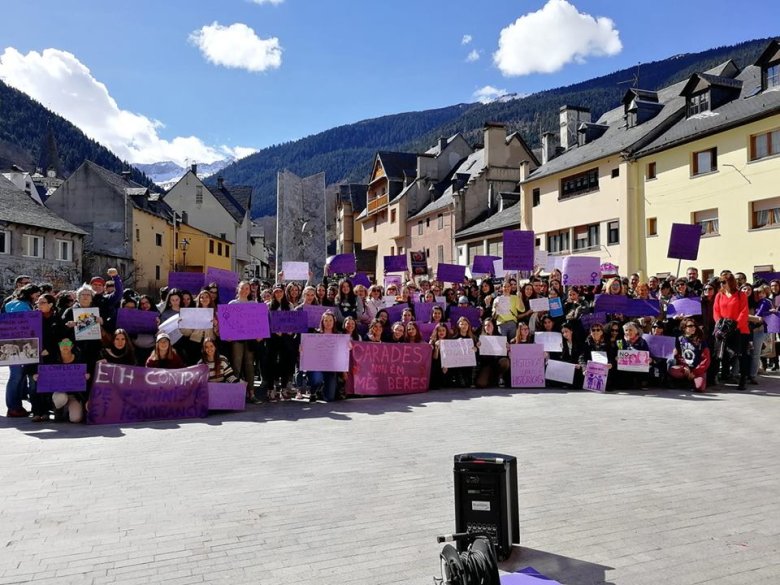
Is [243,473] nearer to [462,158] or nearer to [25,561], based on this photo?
[25,561]

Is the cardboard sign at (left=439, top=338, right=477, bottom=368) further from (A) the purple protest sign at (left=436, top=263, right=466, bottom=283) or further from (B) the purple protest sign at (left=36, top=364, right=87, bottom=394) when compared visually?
(B) the purple protest sign at (left=36, top=364, right=87, bottom=394)

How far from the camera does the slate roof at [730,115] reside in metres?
25.4

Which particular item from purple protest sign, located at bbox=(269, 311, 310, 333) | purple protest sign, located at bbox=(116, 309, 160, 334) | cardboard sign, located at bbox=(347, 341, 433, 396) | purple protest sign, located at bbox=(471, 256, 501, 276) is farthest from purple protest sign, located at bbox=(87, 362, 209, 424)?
purple protest sign, located at bbox=(471, 256, 501, 276)

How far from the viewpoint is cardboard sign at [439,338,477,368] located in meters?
12.5

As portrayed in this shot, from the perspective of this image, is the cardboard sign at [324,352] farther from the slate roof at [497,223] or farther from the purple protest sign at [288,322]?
the slate roof at [497,223]

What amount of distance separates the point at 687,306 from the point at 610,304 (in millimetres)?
1833

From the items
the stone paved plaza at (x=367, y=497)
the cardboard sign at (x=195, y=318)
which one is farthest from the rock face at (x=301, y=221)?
the stone paved plaza at (x=367, y=497)

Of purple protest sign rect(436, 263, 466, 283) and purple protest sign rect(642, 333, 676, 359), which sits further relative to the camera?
purple protest sign rect(436, 263, 466, 283)

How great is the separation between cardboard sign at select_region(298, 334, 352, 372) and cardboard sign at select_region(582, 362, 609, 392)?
4.98 meters

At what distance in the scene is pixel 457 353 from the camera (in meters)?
12.5

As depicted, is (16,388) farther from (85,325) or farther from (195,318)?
(195,318)

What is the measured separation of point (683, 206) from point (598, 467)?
25.9m

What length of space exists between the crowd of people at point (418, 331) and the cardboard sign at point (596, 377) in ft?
0.82

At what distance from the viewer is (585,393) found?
12.0m
